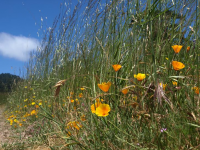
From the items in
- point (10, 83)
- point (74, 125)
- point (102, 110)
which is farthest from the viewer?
point (10, 83)

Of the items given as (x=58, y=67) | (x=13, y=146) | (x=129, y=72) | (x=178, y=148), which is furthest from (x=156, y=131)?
(x=58, y=67)

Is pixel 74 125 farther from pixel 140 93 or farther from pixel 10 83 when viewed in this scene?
pixel 10 83

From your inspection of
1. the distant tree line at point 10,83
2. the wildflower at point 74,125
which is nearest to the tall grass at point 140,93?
the wildflower at point 74,125

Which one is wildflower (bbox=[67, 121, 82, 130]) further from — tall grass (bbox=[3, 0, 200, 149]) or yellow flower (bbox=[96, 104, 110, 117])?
yellow flower (bbox=[96, 104, 110, 117])

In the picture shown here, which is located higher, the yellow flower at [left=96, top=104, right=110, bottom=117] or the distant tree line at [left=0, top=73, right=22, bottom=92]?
the distant tree line at [left=0, top=73, right=22, bottom=92]

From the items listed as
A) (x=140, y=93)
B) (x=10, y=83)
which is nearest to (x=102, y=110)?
(x=140, y=93)

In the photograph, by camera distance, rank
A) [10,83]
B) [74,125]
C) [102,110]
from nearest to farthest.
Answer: [102,110] → [74,125] → [10,83]

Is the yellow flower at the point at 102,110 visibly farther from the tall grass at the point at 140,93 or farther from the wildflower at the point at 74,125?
the wildflower at the point at 74,125

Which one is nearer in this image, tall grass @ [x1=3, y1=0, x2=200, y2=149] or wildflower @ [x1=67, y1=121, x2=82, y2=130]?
tall grass @ [x1=3, y1=0, x2=200, y2=149]

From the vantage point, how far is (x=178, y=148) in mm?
1017

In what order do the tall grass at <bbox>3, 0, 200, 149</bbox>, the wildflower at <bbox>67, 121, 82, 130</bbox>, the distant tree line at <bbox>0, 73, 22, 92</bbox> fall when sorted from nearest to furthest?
1. the tall grass at <bbox>3, 0, 200, 149</bbox>
2. the wildflower at <bbox>67, 121, 82, 130</bbox>
3. the distant tree line at <bbox>0, 73, 22, 92</bbox>

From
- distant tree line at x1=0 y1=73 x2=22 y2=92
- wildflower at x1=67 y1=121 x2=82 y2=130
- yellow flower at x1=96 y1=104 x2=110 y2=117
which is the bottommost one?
wildflower at x1=67 y1=121 x2=82 y2=130

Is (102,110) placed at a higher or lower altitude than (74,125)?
higher

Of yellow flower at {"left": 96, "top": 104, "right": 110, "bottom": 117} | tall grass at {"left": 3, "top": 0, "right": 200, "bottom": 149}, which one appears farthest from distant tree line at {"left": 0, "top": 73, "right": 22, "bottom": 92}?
yellow flower at {"left": 96, "top": 104, "right": 110, "bottom": 117}
